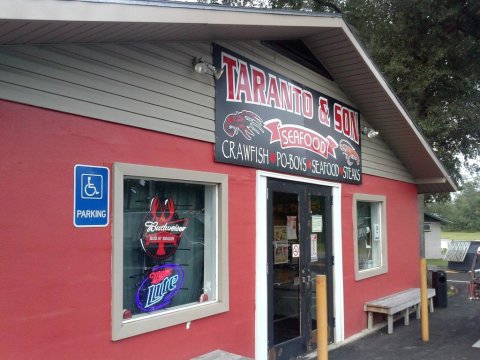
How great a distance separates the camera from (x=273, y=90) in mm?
6539

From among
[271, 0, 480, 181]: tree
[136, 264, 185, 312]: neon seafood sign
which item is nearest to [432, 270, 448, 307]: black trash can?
[271, 0, 480, 181]: tree

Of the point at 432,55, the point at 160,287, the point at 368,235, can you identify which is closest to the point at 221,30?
the point at 160,287

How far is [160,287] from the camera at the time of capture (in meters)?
4.85

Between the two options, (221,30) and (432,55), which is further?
(432,55)

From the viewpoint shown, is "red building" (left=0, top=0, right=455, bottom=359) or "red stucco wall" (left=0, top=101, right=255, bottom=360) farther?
"red building" (left=0, top=0, right=455, bottom=359)

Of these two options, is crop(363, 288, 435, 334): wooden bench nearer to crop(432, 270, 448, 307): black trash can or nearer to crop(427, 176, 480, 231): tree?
crop(432, 270, 448, 307): black trash can

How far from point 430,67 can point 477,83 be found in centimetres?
172

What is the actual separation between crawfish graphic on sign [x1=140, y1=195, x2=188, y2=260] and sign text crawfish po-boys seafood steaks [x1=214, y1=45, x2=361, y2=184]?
89cm

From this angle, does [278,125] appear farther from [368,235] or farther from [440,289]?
[440,289]

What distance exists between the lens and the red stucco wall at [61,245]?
355 centimetres

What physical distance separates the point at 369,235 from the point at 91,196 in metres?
6.43

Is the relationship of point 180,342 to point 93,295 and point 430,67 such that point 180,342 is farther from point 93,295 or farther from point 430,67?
point 430,67

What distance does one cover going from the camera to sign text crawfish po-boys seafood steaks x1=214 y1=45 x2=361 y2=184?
5738 mm

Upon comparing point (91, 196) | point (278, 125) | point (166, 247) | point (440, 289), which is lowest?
point (440, 289)
